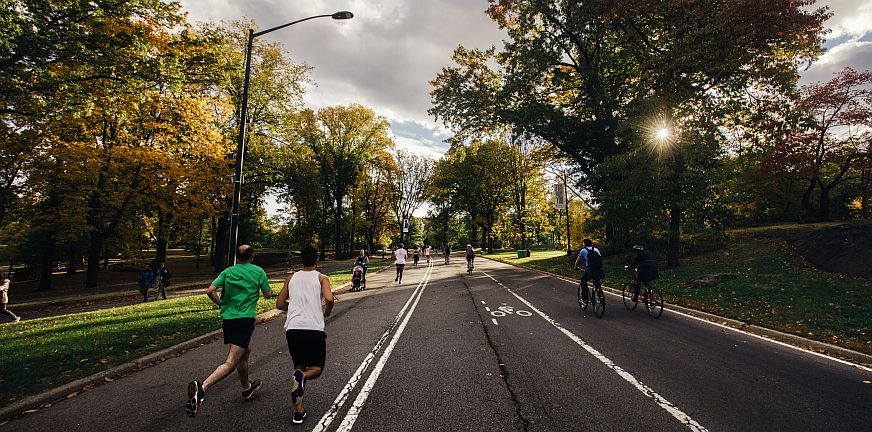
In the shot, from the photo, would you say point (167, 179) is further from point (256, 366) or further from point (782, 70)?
point (782, 70)

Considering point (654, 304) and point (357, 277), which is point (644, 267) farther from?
point (357, 277)

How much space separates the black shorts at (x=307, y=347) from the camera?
3.92 m

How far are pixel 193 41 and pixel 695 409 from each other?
18049 millimetres

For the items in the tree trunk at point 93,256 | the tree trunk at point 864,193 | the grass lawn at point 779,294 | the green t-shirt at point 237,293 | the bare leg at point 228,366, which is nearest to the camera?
the bare leg at point 228,366

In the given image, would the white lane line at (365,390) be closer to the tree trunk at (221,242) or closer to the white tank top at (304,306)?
the white tank top at (304,306)

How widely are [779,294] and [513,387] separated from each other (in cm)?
1116

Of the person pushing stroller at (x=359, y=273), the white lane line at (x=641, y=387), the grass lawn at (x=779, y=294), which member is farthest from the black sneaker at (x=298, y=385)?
the person pushing stroller at (x=359, y=273)

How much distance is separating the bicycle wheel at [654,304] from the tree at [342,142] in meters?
32.4

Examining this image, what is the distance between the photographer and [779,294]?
10.4 m

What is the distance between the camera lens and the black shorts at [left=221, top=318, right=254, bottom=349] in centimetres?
422

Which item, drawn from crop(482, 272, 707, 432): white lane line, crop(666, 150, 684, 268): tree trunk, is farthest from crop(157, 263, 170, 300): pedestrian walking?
crop(666, 150, 684, 268): tree trunk

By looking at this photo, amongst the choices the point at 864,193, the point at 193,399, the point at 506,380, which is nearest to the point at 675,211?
the point at 506,380

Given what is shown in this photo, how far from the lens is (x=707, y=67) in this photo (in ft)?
45.6

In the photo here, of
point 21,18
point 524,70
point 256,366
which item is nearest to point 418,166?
point 524,70
